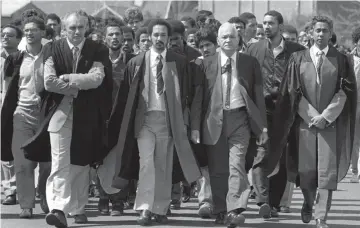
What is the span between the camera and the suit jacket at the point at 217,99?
1188 centimetres

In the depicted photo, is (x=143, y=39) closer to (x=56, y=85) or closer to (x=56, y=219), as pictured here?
(x=56, y=85)

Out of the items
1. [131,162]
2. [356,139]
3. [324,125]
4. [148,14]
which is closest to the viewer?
[324,125]

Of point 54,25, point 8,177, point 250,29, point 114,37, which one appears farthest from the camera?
point 250,29

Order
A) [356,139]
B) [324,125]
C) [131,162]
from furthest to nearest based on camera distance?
[356,139]
[131,162]
[324,125]

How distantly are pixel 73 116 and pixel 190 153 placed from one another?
4.48 feet

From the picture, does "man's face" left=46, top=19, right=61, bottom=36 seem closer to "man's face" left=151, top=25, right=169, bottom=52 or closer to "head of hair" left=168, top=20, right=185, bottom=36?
"head of hair" left=168, top=20, right=185, bottom=36

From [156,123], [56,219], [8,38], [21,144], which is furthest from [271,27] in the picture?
[56,219]

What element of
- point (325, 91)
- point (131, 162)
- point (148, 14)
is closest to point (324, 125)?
point (325, 91)

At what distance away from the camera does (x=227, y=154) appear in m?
11.9

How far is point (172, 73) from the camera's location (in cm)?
1203

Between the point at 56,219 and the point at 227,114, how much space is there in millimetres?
2193

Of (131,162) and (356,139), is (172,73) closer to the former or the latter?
(131,162)

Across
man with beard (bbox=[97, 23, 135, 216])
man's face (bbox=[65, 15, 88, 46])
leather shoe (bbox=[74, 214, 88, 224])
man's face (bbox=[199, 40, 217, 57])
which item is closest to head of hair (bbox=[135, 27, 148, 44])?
man with beard (bbox=[97, 23, 135, 216])

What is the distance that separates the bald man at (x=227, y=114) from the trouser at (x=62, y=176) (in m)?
1.39
